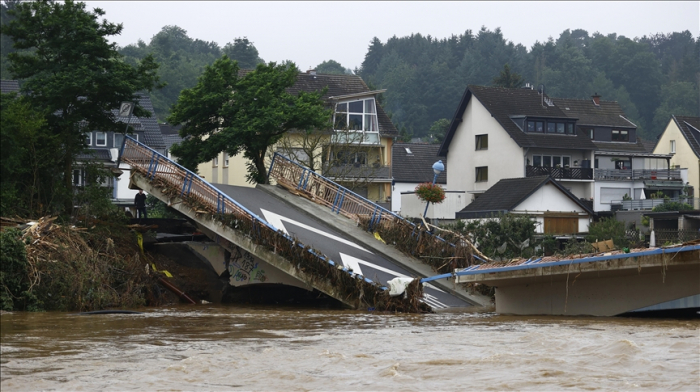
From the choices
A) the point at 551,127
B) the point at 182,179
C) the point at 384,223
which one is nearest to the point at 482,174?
the point at 551,127

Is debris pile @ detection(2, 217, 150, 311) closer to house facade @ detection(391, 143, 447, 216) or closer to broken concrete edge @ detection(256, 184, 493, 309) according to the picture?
broken concrete edge @ detection(256, 184, 493, 309)

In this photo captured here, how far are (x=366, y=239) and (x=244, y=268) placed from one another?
3.71 meters

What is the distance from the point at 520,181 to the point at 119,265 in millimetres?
36388

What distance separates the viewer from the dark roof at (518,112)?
216ft

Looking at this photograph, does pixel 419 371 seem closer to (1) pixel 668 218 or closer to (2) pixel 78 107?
(2) pixel 78 107

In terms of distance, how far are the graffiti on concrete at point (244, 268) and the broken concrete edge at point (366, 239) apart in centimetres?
321

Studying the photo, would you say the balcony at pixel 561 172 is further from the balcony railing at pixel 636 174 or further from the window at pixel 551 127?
the window at pixel 551 127

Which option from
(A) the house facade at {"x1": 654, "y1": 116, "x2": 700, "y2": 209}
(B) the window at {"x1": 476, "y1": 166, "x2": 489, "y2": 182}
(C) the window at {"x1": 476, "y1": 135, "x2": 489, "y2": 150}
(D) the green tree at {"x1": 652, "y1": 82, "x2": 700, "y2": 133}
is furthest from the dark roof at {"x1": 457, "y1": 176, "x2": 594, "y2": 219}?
(D) the green tree at {"x1": 652, "y1": 82, "x2": 700, "y2": 133}

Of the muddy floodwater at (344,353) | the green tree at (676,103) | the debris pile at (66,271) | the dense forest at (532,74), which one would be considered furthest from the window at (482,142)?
the green tree at (676,103)

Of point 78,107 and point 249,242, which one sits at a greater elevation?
point 78,107

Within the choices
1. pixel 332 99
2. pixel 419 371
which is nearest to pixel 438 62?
pixel 332 99

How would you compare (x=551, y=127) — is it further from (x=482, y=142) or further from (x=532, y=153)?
(x=482, y=142)

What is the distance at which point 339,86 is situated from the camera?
62531 mm

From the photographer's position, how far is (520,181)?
182 ft
